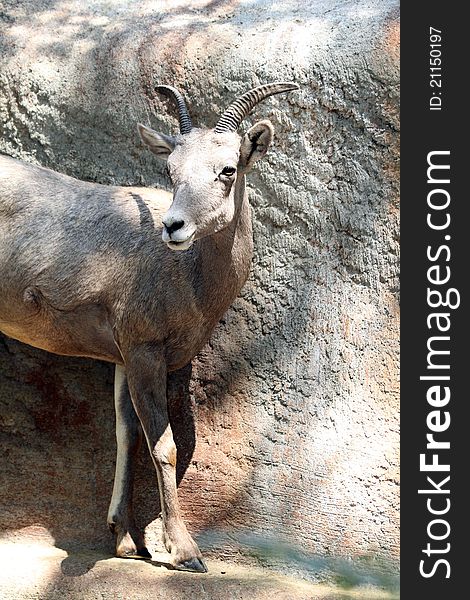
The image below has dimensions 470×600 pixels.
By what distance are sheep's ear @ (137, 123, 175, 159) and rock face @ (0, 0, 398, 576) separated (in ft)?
3.57

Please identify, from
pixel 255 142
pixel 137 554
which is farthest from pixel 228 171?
pixel 137 554

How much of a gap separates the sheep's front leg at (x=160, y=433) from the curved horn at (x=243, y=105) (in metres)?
1.52

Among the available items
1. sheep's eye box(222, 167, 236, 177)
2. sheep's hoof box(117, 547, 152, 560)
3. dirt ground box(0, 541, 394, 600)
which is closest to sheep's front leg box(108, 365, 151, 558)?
sheep's hoof box(117, 547, 152, 560)

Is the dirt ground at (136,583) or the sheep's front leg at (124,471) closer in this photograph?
the dirt ground at (136,583)

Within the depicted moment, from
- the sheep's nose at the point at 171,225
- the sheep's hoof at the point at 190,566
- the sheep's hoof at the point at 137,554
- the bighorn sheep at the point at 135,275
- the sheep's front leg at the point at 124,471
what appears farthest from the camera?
the sheep's front leg at the point at 124,471

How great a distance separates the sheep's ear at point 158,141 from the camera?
702 centimetres

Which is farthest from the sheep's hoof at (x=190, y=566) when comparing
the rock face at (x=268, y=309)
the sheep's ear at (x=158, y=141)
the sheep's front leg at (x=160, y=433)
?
the sheep's ear at (x=158, y=141)

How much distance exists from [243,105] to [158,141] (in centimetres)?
61

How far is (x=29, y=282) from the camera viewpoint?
288 inches

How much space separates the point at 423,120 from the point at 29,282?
9.73 feet

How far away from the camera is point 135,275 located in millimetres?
7125

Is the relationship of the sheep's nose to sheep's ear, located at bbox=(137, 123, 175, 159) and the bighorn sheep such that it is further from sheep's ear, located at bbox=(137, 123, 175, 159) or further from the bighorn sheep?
sheep's ear, located at bbox=(137, 123, 175, 159)

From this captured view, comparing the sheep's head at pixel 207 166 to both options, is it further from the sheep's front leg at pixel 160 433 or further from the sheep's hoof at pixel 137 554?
the sheep's hoof at pixel 137 554

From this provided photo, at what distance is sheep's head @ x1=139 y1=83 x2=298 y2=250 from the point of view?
6.41 m
